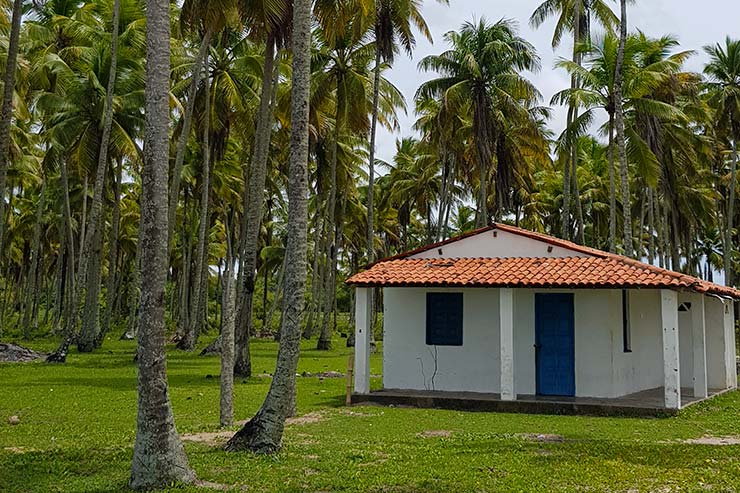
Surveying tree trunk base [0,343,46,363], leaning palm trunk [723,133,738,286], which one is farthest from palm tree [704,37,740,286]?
tree trunk base [0,343,46,363]

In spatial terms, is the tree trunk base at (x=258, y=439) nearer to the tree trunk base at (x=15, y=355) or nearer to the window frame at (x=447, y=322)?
the window frame at (x=447, y=322)

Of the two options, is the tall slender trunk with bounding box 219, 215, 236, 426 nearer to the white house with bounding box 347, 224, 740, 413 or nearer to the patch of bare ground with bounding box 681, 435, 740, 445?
the white house with bounding box 347, 224, 740, 413

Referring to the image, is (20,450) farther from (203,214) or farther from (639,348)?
(203,214)

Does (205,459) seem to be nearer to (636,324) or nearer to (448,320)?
(448,320)

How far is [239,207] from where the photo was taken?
4019 centimetres

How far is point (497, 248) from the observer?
18.4 metres

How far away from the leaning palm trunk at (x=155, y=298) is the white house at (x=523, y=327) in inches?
351

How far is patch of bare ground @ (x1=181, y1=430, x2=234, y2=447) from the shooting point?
1098 centimetres

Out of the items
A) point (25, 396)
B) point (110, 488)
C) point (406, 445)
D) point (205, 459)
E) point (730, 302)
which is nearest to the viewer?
point (110, 488)

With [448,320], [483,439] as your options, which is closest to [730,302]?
[448,320]

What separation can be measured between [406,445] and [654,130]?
60.8 ft

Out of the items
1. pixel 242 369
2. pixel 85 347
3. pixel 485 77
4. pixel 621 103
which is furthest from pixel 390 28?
pixel 85 347

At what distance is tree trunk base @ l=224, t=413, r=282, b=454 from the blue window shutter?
Answer: 8390 millimetres

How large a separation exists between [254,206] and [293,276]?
762 cm
